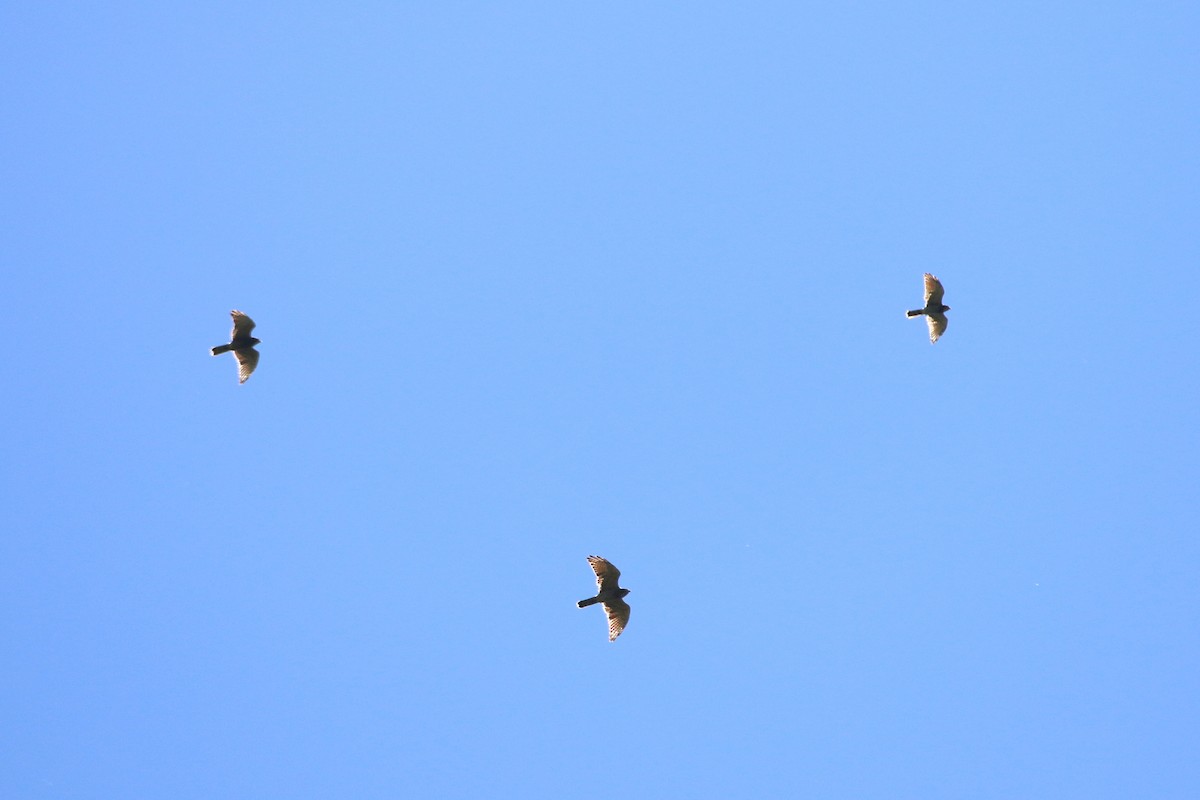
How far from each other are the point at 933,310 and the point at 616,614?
18.0 metres

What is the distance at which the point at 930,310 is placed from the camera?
4425 cm

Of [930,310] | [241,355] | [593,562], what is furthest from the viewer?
[930,310]

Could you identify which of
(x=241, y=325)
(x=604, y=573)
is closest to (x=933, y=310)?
(x=604, y=573)

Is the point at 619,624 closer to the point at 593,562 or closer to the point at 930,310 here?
the point at 593,562

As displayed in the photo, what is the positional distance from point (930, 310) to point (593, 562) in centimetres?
1759

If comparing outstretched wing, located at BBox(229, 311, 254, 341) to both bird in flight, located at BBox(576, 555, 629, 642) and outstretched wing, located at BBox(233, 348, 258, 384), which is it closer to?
outstretched wing, located at BBox(233, 348, 258, 384)

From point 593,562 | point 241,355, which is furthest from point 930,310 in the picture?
point 241,355

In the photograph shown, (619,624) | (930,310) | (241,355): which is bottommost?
(619,624)

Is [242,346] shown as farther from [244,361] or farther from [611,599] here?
[611,599]

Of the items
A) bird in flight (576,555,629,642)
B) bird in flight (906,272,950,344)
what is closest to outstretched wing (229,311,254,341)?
bird in flight (576,555,629,642)

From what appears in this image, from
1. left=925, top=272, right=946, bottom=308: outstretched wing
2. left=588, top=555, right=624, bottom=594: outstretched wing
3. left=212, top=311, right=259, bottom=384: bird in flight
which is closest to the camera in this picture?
left=588, top=555, right=624, bottom=594: outstretched wing

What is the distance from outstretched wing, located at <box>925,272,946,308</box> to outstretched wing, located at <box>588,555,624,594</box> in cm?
1730

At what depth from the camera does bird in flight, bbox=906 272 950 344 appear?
145 feet

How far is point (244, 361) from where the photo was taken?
133ft
